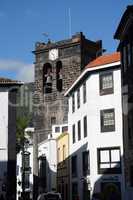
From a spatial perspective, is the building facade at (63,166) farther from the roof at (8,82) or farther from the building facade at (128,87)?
the building facade at (128,87)

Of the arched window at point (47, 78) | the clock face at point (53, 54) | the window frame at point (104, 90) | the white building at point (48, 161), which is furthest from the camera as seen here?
the clock face at point (53, 54)

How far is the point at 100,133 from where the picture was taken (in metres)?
45.3

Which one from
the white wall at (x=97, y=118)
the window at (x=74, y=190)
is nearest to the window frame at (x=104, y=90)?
the white wall at (x=97, y=118)

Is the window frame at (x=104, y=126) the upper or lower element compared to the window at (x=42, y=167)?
upper

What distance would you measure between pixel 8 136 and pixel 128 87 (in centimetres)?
1423

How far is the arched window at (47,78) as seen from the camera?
67.5 m

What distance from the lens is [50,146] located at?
59406 mm

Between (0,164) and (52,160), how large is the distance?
1596 cm

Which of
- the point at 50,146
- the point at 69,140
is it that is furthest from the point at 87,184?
the point at 50,146

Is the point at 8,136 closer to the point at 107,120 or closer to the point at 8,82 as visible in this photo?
the point at 8,82

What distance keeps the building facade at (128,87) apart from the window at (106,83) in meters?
9.14

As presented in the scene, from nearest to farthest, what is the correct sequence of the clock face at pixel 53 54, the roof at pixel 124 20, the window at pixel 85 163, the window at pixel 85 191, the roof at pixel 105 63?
the roof at pixel 124 20
the roof at pixel 105 63
the window at pixel 85 191
the window at pixel 85 163
the clock face at pixel 53 54

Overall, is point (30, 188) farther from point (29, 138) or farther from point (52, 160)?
point (52, 160)

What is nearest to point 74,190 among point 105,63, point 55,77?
point 105,63
